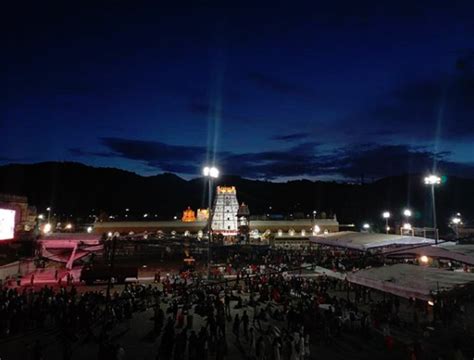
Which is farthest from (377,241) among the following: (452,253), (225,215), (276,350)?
(225,215)

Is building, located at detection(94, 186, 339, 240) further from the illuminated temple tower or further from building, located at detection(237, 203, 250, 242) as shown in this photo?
building, located at detection(237, 203, 250, 242)

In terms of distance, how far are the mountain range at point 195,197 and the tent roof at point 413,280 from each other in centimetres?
8542

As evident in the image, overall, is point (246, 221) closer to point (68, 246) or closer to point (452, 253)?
point (68, 246)

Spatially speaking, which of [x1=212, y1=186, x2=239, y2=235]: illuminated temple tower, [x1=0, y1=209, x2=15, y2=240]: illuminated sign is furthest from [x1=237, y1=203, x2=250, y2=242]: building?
[x1=0, y1=209, x2=15, y2=240]: illuminated sign

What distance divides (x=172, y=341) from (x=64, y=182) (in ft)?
583

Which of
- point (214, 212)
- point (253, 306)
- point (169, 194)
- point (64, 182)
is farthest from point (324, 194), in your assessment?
point (253, 306)

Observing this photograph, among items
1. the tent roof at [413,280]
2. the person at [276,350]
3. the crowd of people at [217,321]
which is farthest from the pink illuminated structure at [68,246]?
the tent roof at [413,280]

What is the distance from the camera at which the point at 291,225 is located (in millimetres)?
65812

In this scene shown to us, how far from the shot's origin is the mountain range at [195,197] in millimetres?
120062

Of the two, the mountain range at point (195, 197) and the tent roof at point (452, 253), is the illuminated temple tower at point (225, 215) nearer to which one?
the mountain range at point (195, 197)

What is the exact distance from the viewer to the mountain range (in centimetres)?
12006

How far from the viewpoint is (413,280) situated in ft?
45.6

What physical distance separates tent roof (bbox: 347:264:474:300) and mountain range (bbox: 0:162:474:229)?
280ft

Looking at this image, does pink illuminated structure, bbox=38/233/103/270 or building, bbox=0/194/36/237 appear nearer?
pink illuminated structure, bbox=38/233/103/270
